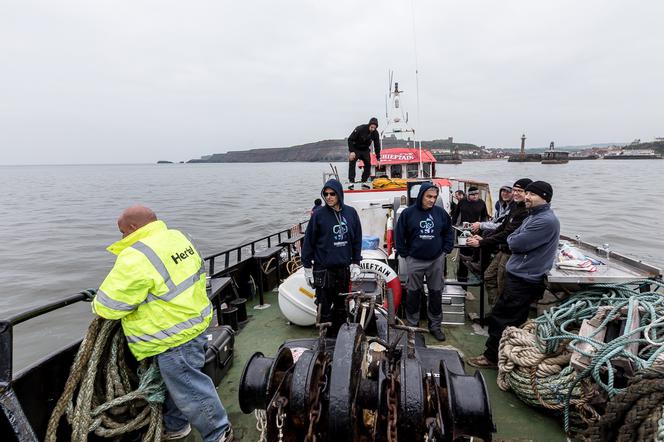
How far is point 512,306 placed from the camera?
349 centimetres

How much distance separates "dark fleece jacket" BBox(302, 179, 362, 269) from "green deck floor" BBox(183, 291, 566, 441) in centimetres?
138

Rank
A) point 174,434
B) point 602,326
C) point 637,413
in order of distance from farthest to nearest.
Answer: point 174,434, point 602,326, point 637,413

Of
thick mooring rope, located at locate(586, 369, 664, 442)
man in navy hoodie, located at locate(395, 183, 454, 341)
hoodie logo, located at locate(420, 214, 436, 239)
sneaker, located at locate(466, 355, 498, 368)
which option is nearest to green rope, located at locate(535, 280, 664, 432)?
thick mooring rope, located at locate(586, 369, 664, 442)

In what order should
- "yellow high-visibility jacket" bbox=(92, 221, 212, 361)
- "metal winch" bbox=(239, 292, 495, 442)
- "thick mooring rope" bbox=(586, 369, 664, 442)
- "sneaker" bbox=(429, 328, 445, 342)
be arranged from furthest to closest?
1. "sneaker" bbox=(429, 328, 445, 342)
2. "yellow high-visibility jacket" bbox=(92, 221, 212, 361)
3. "thick mooring rope" bbox=(586, 369, 664, 442)
4. "metal winch" bbox=(239, 292, 495, 442)

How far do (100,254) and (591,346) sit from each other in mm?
18298

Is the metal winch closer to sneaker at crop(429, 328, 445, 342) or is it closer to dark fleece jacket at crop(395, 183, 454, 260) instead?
dark fleece jacket at crop(395, 183, 454, 260)

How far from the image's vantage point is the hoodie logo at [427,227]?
3990 mm

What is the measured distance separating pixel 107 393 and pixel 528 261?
355 cm

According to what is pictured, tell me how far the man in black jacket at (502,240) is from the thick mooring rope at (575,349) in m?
0.71

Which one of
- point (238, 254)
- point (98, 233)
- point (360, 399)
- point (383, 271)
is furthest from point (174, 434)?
point (98, 233)

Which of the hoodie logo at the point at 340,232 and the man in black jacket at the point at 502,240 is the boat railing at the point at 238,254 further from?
the man in black jacket at the point at 502,240

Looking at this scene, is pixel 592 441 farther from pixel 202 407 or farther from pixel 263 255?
pixel 263 255

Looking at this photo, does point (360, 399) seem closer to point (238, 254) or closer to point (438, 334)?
point (438, 334)

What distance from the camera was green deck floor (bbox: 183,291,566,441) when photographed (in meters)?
2.80
